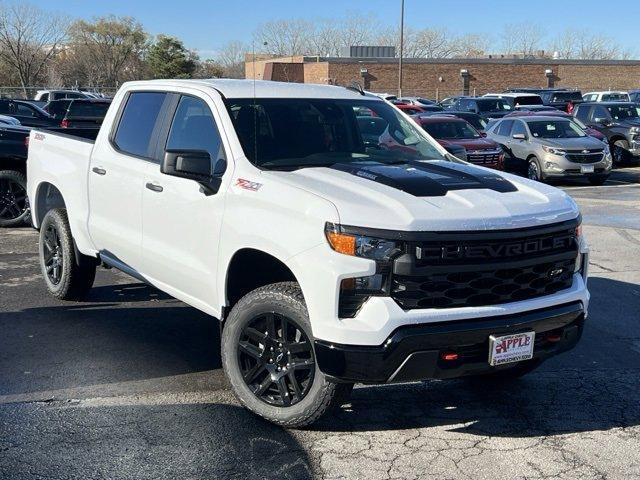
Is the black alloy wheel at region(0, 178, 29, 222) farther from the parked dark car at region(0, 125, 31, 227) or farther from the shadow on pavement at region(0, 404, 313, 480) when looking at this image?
the shadow on pavement at region(0, 404, 313, 480)

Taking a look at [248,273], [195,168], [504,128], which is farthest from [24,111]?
[248,273]

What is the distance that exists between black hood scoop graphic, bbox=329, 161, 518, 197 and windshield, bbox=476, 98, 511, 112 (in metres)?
26.9

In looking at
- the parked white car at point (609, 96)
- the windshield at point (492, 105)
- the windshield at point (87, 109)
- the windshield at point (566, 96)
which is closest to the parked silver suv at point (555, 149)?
the windshield at point (87, 109)

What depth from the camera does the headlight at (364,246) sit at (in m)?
3.82

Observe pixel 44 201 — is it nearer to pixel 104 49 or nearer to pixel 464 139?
pixel 464 139

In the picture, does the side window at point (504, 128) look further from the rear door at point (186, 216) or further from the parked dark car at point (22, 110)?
the rear door at point (186, 216)

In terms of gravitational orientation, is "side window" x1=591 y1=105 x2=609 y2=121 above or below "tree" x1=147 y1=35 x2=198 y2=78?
below

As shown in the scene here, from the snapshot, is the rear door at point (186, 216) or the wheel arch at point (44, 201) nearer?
the rear door at point (186, 216)

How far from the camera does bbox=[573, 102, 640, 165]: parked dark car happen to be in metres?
21.0

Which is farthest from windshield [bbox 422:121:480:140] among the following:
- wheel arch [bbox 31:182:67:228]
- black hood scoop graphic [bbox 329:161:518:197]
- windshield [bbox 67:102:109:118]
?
black hood scoop graphic [bbox 329:161:518:197]

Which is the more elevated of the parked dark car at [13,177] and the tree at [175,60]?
the tree at [175,60]

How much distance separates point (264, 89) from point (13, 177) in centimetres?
636

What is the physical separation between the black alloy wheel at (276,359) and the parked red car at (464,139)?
12781 mm

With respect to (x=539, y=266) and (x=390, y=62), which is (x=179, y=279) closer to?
(x=539, y=266)
